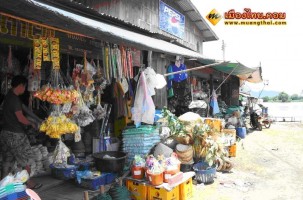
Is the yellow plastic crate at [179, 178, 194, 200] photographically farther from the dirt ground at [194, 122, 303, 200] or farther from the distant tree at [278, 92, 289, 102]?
the distant tree at [278, 92, 289, 102]

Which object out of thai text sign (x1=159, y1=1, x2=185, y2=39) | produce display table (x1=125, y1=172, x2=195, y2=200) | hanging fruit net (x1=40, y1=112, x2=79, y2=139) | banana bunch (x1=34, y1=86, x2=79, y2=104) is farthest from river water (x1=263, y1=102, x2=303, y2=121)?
banana bunch (x1=34, y1=86, x2=79, y2=104)

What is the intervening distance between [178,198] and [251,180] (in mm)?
2989

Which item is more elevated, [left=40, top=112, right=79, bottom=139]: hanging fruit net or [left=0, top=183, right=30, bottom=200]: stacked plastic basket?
[left=40, top=112, right=79, bottom=139]: hanging fruit net

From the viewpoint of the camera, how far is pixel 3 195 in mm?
3719

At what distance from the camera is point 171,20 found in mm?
13648

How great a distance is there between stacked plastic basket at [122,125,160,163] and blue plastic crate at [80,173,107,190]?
1.11 metres

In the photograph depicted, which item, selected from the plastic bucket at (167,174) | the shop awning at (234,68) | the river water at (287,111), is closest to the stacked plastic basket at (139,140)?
the plastic bucket at (167,174)

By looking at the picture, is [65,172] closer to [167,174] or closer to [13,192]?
[167,174]

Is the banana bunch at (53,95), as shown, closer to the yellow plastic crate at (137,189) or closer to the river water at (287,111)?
the yellow plastic crate at (137,189)

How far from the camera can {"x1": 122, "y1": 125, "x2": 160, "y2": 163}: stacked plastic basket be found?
273 inches

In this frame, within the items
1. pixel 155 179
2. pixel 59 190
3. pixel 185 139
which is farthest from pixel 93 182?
pixel 185 139

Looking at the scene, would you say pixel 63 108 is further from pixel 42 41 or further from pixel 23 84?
pixel 42 41

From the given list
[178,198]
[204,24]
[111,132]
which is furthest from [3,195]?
[204,24]

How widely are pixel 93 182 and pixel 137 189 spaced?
3.06 ft
